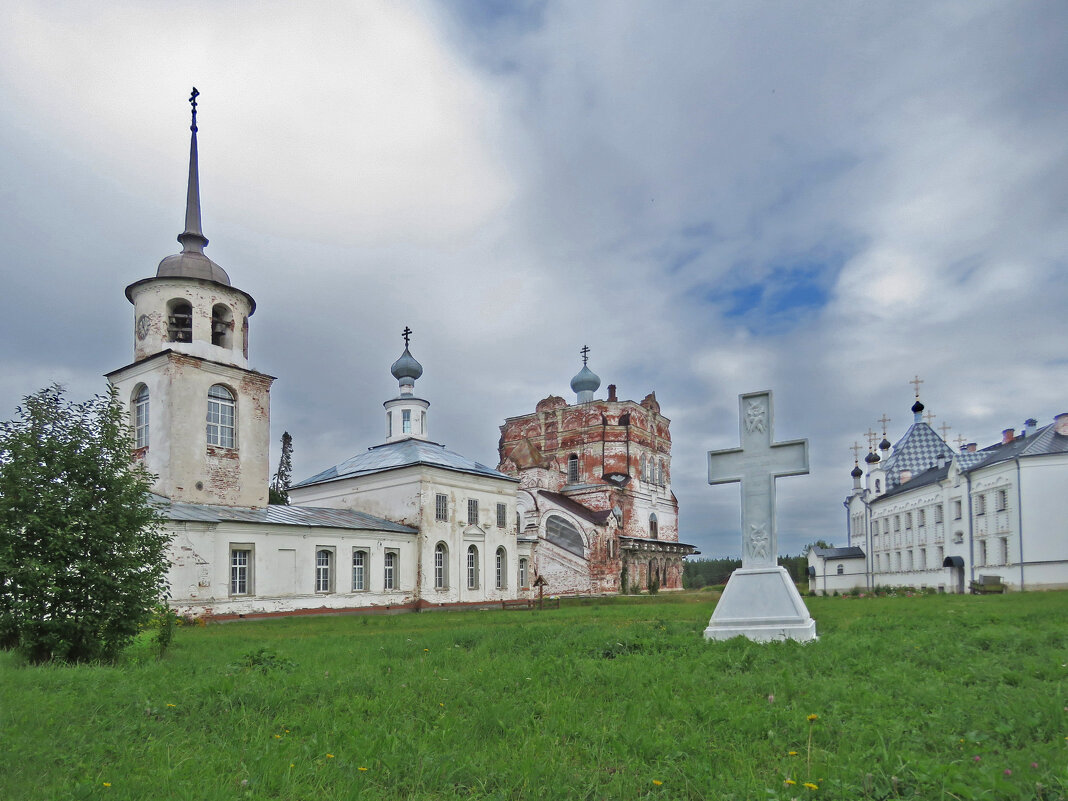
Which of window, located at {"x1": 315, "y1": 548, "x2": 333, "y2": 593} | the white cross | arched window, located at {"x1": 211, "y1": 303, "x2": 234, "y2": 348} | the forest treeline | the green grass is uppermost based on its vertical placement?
arched window, located at {"x1": 211, "y1": 303, "x2": 234, "y2": 348}

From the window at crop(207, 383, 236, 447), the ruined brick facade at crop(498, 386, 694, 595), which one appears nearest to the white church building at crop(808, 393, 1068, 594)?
the ruined brick facade at crop(498, 386, 694, 595)

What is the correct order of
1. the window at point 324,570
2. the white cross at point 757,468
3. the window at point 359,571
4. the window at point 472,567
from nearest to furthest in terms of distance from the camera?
the white cross at point 757,468, the window at point 324,570, the window at point 359,571, the window at point 472,567

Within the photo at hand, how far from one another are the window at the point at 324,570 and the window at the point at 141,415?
7.01 metres

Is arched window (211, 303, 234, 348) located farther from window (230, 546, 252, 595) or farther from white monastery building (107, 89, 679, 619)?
window (230, 546, 252, 595)

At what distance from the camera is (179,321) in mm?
26297

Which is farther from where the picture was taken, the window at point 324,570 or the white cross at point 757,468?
the window at point 324,570

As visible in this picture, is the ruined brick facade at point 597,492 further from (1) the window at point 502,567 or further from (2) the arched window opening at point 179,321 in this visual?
(2) the arched window opening at point 179,321

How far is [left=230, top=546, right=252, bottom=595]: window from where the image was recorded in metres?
23.9

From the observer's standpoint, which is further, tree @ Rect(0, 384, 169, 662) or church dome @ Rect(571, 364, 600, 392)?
church dome @ Rect(571, 364, 600, 392)

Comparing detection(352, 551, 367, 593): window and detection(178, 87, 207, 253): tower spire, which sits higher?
detection(178, 87, 207, 253): tower spire

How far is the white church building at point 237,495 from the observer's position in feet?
78.0

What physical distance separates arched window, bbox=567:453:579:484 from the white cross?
42.1m

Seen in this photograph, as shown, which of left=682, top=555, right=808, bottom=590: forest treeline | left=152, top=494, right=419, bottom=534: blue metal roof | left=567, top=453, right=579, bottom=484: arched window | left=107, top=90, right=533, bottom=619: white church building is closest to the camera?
left=152, top=494, right=419, bottom=534: blue metal roof

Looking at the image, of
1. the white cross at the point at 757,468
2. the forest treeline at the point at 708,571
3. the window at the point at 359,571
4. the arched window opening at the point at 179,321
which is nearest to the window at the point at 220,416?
the arched window opening at the point at 179,321
